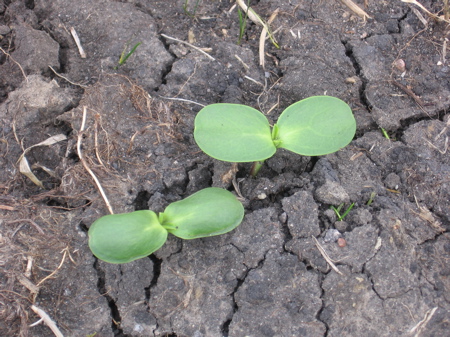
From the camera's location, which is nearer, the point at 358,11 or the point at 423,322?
the point at 423,322

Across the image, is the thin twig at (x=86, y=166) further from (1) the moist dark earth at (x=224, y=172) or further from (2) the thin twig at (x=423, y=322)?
(2) the thin twig at (x=423, y=322)

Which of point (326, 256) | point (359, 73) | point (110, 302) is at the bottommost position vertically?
→ point (110, 302)

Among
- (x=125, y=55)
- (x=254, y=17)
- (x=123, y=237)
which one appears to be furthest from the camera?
(x=254, y=17)

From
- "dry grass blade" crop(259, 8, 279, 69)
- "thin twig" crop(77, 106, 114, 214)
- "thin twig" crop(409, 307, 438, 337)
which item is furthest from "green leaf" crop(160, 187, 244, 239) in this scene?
"dry grass blade" crop(259, 8, 279, 69)

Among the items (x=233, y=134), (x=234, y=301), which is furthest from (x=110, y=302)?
(x=233, y=134)

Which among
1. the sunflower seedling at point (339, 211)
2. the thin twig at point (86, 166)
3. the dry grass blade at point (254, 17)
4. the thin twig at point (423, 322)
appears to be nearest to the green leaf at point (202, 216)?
the thin twig at point (86, 166)

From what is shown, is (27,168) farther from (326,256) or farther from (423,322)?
(423,322)
